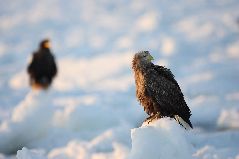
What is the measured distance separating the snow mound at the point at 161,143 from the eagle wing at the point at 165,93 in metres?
0.72

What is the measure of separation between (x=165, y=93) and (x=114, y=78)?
1228cm

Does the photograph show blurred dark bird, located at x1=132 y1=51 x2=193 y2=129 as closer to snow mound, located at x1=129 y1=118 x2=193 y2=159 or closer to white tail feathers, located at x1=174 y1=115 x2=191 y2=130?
white tail feathers, located at x1=174 y1=115 x2=191 y2=130

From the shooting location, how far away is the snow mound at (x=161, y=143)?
740cm

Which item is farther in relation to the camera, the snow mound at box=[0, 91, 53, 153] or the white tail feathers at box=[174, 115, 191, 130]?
the snow mound at box=[0, 91, 53, 153]

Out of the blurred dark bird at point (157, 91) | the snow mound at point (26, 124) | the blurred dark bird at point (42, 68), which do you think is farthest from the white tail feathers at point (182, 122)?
the blurred dark bird at point (42, 68)

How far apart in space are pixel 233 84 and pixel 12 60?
10.4 m

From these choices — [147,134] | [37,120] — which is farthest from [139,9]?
[147,134]

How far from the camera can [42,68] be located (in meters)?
16.5

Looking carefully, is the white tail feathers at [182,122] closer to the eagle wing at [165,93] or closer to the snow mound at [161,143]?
the eagle wing at [165,93]

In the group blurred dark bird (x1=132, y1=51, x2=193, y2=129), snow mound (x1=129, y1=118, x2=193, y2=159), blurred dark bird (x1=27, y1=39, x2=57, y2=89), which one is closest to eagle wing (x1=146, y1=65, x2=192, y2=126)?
blurred dark bird (x1=132, y1=51, x2=193, y2=129)

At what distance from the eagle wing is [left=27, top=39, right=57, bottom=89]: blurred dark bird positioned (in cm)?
829

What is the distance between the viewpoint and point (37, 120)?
14.4 meters

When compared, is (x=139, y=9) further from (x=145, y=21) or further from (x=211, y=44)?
(x=211, y=44)

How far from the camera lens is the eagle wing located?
26.9 ft
